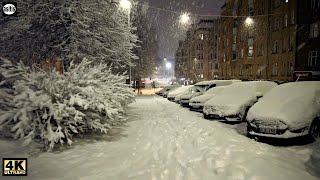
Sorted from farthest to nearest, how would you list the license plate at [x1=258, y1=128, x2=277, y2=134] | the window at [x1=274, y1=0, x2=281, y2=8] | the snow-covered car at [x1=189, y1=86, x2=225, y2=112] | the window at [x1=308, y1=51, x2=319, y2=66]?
the window at [x1=274, y1=0, x2=281, y2=8]
the window at [x1=308, y1=51, x2=319, y2=66]
the snow-covered car at [x1=189, y1=86, x2=225, y2=112]
the license plate at [x1=258, y1=128, x2=277, y2=134]

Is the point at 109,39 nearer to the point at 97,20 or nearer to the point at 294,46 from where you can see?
the point at 97,20

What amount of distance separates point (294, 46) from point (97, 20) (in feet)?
85.7

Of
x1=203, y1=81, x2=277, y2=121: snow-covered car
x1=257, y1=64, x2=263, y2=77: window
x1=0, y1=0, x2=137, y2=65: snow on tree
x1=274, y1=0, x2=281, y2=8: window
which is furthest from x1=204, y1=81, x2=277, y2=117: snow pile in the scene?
x1=257, y1=64, x2=263, y2=77: window

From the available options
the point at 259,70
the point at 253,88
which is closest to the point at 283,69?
the point at 259,70

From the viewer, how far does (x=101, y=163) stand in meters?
6.61

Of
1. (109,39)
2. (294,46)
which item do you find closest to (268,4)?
(294,46)

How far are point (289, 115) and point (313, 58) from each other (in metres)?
24.7

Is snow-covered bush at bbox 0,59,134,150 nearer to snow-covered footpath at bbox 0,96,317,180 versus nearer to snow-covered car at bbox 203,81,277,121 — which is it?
snow-covered footpath at bbox 0,96,317,180

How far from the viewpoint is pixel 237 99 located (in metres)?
12.0

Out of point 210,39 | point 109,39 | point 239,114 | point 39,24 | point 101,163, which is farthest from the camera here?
point 210,39

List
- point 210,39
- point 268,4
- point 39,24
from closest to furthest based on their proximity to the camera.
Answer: point 39,24
point 268,4
point 210,39

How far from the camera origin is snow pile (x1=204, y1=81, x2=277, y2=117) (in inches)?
452

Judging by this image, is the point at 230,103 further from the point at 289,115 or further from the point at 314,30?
the point at 314,30

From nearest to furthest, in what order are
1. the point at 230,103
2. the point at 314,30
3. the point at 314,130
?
the point at 314,130, the point at 230,103, the point at 314,30
